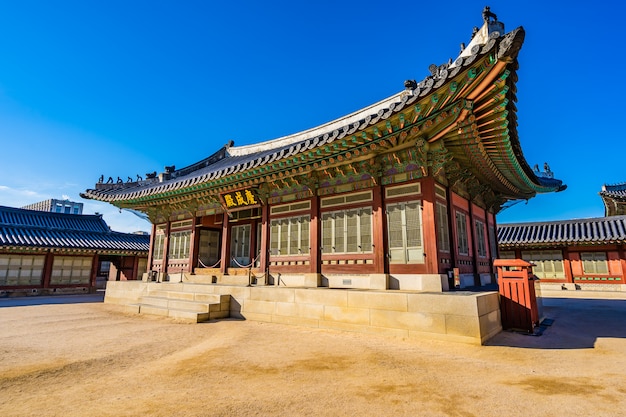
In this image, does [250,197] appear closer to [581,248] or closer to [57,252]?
[57,252]

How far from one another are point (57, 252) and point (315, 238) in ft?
79.9

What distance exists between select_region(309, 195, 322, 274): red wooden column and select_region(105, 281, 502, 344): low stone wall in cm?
146

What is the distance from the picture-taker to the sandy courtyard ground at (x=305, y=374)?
3947 mm

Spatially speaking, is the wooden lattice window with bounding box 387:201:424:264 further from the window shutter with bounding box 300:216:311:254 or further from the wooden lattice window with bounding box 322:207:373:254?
the window shutter with bounding box 300:216:311:254

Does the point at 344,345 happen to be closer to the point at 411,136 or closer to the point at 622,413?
the point at 622,413

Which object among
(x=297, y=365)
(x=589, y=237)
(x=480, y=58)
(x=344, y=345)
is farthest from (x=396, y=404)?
(x=589, y=237)

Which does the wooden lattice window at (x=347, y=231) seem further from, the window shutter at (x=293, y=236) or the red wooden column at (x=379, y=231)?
the window shutter at (x=293, y=236)

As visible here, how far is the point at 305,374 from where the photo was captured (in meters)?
5.25

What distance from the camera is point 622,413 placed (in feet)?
12.1

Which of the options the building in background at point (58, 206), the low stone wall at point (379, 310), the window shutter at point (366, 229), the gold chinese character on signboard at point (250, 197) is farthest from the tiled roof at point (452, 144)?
the building in background at point (58, 206)

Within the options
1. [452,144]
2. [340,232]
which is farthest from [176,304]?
[452,144]

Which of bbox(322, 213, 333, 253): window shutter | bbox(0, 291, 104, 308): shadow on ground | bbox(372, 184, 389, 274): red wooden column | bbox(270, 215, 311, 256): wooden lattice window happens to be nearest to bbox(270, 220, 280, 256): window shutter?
bbox(270, 215, 311, 256): wooden lattice window

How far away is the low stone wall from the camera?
279 inches

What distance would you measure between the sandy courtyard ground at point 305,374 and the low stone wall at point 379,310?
357 mm
